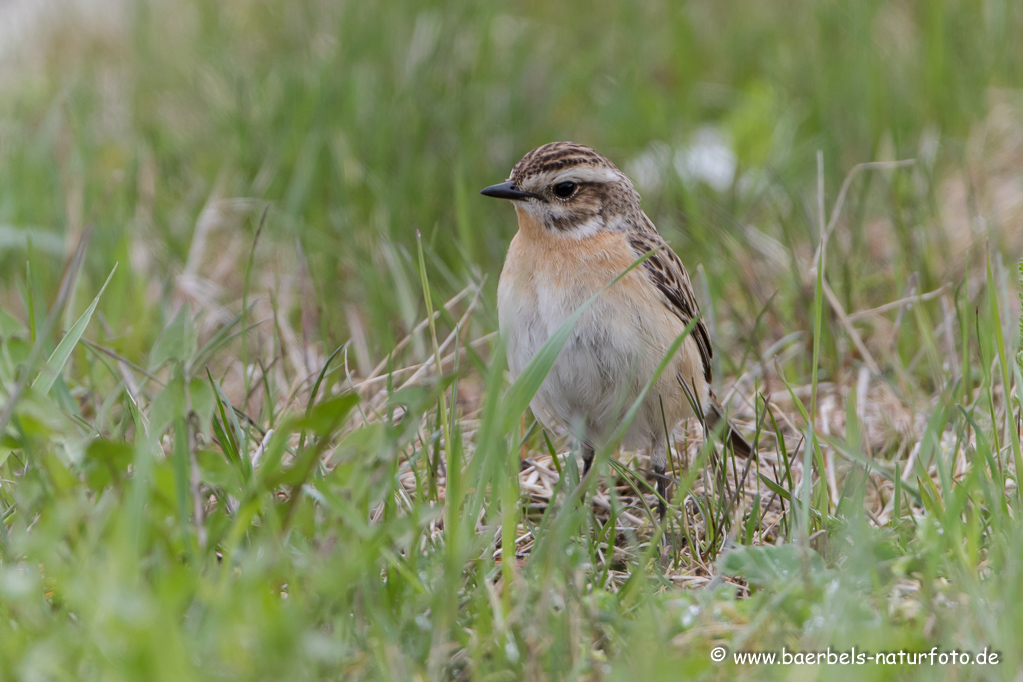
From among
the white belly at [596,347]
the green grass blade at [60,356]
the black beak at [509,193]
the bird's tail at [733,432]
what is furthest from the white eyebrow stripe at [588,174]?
the green grass blade at [60,356]

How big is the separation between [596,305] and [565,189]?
695mm

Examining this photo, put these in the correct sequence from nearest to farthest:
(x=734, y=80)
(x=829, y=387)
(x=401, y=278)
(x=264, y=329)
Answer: (x=829, y=387) → (x=401, y=278) → (x=264, y=329) → (x=734, y=80)

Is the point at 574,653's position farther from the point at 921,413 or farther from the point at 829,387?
the point at 829,387

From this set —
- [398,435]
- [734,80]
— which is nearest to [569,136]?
[734,80]

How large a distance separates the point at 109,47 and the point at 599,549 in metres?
9.89

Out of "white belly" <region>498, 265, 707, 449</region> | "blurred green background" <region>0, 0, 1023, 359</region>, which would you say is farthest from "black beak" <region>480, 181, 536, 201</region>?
"blurred green background" <region>0, 0, 1023, 359</region>

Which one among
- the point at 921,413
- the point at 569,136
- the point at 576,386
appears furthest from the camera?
the point at 569,136

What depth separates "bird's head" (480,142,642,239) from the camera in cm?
510

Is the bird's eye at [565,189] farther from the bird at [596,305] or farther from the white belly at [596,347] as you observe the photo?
Answer: the white belly at [596,347]

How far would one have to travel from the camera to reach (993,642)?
288 centimetres

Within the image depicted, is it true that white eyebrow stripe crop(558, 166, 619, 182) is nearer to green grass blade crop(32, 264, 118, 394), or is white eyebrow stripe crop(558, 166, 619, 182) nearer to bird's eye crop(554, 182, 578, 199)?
bird's eye crop(554, 182, 578, 199)

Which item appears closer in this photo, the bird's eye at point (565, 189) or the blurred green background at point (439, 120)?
the bird's eye at point (565, 189)

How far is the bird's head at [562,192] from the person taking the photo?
5.10 metres

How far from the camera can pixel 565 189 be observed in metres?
5.15
